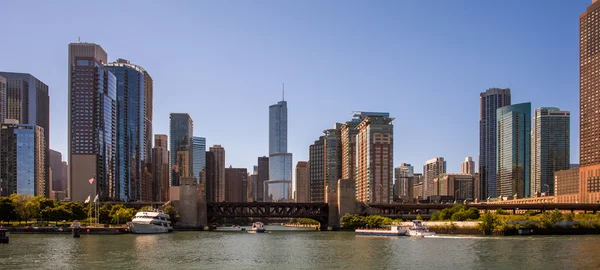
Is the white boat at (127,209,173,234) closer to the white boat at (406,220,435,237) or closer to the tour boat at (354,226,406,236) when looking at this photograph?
the tour boat at (354,226,406,236)

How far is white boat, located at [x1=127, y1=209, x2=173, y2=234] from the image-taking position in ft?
575

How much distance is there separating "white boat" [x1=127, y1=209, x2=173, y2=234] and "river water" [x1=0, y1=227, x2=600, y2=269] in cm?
4392

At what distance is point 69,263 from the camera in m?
89.9

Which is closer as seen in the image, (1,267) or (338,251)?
(1,267)

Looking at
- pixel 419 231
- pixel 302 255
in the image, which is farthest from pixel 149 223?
pixel 302 255

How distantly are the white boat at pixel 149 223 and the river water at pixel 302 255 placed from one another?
43922 millimetres

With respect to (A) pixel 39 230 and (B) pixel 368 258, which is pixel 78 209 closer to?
(A) pixel 39 230

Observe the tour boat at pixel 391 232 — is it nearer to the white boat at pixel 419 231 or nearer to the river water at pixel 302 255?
the white boat at pixel 419 231

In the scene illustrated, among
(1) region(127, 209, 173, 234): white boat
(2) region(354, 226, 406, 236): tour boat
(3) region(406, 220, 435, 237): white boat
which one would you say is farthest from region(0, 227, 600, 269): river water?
(1) region(127, 209, 173, 234): white boat

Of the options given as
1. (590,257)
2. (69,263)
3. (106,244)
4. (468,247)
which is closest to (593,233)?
(468,247)

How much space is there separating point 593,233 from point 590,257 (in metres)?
76.4

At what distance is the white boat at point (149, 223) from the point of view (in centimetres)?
17525

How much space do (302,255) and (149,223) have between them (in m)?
80.4

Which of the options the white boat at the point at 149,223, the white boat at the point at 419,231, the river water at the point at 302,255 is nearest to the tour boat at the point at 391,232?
the white boat at the point at 419,231
